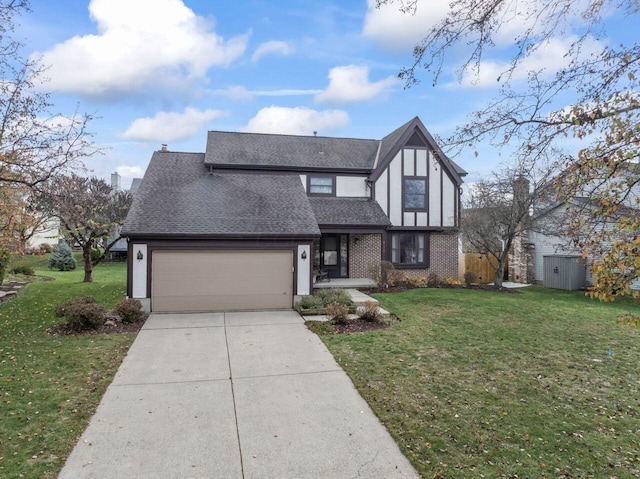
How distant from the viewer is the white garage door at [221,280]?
11.9 metres

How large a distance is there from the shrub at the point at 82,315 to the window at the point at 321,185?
10931mm

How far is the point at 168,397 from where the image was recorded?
19.0 feet

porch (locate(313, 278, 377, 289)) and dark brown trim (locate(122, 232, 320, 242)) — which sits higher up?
dark brown trim (locate(122, 232, 320, 242))

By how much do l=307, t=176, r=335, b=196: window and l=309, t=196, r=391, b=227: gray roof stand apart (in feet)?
1.11

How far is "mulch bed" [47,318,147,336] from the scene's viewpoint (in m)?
9.27

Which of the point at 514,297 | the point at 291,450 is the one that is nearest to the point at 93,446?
the point at 291,450

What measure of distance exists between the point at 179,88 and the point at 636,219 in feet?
51.1

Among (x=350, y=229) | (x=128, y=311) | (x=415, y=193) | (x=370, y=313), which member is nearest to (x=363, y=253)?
(x=350, y=229)

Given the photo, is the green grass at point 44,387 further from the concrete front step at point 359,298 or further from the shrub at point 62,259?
the shrub at point 62,259

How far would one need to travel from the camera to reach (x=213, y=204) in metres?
13.6

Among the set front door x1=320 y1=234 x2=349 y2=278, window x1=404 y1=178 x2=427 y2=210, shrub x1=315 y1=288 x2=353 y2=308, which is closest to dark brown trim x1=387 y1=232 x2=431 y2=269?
window x1=404 y1=178 x2=427 y2=210

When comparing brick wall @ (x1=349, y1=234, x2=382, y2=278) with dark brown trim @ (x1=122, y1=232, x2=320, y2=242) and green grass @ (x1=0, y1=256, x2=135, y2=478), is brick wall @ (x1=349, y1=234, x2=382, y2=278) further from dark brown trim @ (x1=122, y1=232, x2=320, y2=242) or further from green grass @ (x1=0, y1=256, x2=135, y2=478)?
green grass @ (x1=0, y1=256, x2=135, y2=478)

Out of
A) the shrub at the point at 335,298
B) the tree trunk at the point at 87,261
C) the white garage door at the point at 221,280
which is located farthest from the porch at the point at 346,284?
the tree trunk at the point at 87,261

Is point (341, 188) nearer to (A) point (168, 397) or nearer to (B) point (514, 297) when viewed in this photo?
(B) point (514, 297)
